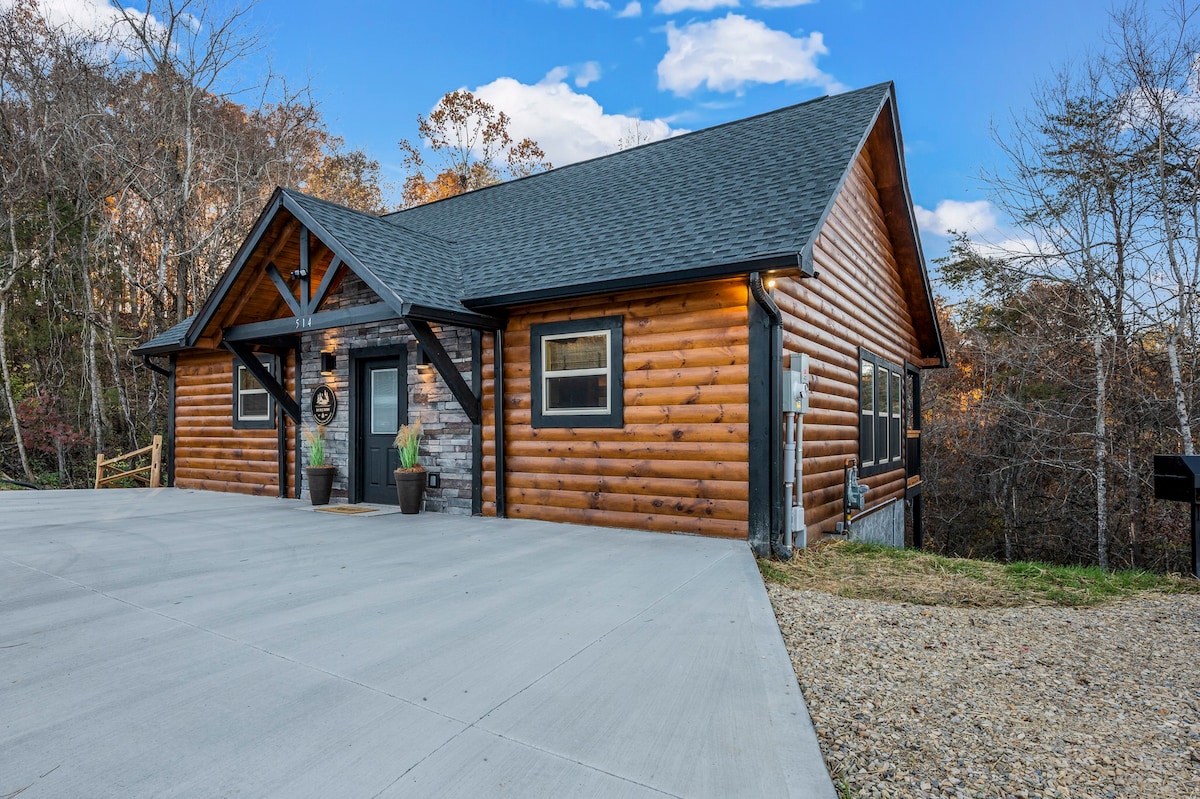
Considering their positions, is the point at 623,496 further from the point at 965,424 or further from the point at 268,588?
the point at 965,424

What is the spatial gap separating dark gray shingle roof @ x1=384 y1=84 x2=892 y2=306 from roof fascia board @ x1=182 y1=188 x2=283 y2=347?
7.53 ft

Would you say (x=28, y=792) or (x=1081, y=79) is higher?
(x=1081, y=79)

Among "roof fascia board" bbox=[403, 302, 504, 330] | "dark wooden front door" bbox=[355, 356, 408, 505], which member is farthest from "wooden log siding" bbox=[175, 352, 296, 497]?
"roof fascia board" bbox=[403, 302, 504, 330]

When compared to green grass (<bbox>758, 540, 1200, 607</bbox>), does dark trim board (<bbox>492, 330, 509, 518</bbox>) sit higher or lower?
higher

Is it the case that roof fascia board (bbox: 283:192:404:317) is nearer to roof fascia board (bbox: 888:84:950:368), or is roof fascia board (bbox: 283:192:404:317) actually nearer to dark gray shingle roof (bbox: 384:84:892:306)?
dark gray shingle roof (bbox: 384:84:892:306)

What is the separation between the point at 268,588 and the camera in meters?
3.97

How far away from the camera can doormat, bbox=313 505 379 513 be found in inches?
293

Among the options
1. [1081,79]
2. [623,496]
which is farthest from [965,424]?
[623,496]

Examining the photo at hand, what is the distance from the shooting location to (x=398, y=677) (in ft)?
8.32

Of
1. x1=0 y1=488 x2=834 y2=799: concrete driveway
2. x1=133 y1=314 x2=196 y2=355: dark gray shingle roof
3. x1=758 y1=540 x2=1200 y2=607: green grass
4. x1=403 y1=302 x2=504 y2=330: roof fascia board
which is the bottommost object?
x1=758 y1=540 x2=1200 y2=607: green grass

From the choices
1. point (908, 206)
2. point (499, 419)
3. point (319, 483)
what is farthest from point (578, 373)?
point (908, 206)

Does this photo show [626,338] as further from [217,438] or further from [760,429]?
[217,438]

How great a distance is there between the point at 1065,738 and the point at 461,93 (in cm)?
2188

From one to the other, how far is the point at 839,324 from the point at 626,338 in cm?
281
